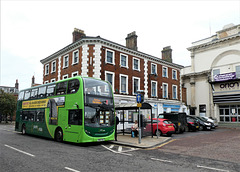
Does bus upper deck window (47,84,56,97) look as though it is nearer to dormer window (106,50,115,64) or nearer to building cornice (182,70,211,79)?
dormer window (106,50,115,64)

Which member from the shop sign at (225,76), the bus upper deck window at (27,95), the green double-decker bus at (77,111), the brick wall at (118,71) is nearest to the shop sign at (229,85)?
the shop sign at (225,76)

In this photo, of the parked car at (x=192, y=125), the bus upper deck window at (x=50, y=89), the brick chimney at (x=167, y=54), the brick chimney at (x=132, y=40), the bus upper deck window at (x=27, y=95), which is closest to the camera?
the bus upper deck window at (x=50, y=89)

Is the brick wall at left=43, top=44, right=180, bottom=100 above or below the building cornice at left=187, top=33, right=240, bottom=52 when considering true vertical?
below

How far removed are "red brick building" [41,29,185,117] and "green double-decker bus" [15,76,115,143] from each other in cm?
810

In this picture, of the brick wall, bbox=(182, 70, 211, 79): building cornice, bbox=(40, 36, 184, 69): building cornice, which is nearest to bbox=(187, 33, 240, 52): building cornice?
bbox=(182, 70, 211, 79): building cornice

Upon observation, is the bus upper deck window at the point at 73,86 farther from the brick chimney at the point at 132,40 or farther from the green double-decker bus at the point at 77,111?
the brick chimney at the point at 132,40

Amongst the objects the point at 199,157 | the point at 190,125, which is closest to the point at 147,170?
the point at 199,157

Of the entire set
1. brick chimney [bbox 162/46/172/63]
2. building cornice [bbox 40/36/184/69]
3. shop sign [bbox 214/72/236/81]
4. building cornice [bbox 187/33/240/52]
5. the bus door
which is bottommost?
the bus door

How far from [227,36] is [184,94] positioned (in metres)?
12.3

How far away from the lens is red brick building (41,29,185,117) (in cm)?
2164

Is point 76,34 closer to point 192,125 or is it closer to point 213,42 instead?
point 192,125

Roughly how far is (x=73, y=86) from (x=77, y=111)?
1572mm

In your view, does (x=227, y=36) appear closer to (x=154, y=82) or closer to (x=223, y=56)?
(x=223, y=56)

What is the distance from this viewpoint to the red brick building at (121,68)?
21.6m
